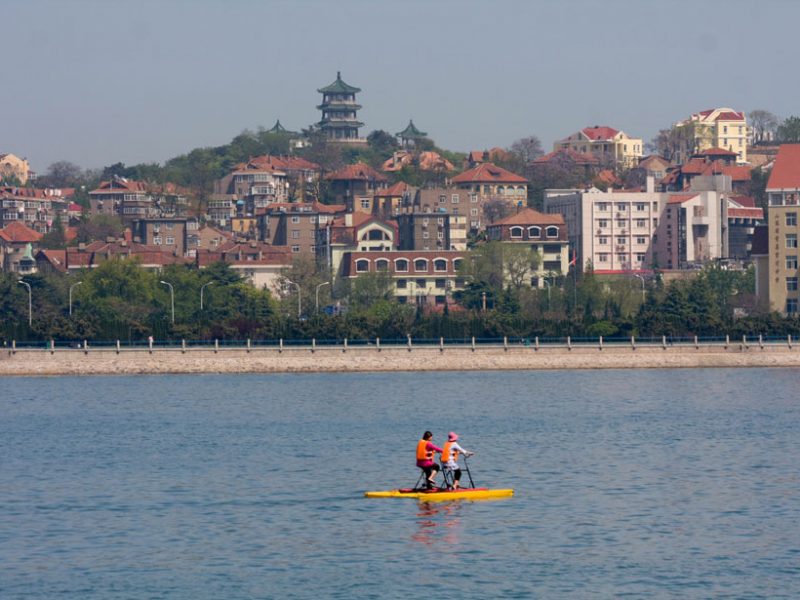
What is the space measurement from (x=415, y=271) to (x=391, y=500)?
110 metres

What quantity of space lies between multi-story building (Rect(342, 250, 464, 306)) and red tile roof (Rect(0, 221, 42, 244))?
146 ft

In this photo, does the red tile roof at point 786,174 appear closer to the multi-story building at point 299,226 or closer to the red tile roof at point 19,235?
the multi-story building at point 299,226

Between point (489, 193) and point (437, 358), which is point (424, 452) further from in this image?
point (489, 193)

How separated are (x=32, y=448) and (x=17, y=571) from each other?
26.2 m

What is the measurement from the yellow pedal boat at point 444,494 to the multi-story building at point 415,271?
10846 centimetres

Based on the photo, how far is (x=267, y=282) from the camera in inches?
6294

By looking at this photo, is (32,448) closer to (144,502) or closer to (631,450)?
(144,502)

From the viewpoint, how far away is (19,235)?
597 feet

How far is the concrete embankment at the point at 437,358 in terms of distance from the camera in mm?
102062

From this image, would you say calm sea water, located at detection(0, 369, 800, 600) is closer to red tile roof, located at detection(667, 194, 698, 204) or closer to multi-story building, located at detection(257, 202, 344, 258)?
red tile roof, located at detection(667, 194, 698, 204)

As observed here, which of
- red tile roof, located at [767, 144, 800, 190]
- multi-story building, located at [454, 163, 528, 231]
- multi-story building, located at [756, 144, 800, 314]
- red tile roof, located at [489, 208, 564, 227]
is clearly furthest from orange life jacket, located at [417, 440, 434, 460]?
multi-story building, located at [454, 163, 528, 231]

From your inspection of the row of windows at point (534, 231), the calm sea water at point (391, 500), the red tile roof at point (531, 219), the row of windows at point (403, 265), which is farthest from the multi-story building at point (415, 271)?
the calm sea water at point (391, 500)

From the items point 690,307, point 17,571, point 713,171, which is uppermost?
point 713,171

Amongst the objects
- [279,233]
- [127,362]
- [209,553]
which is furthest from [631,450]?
[279,233]
